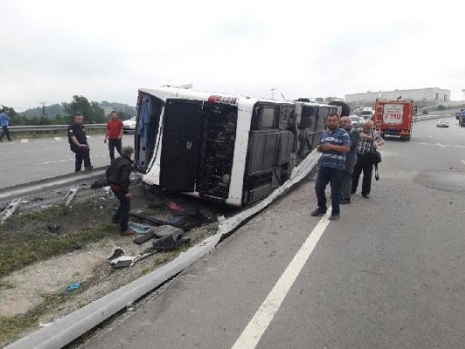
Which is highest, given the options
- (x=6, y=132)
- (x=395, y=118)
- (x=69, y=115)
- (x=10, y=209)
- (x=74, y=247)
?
(x=395, y=118)

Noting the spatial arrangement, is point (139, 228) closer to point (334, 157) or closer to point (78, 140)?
point (334, 157)

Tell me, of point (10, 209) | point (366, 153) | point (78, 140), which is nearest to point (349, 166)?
point (366, 153)

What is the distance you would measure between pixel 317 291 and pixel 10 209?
4.49 meters

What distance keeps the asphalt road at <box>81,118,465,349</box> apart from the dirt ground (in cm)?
77

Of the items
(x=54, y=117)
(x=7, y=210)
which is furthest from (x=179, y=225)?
(x=54, y=117)

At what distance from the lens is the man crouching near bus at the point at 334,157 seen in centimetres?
675

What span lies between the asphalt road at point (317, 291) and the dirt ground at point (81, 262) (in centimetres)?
77

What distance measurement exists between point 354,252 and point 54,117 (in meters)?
28.8

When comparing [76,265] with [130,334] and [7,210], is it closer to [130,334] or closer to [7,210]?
[7,210]

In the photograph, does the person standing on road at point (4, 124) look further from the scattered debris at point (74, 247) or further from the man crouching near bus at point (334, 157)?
the man crouching near bus at point (334, 157)

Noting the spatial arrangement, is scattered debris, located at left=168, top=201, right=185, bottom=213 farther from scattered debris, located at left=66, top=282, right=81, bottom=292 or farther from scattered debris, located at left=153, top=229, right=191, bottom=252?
scattered debris, located at left=66, top=282, right=81, bottom=292

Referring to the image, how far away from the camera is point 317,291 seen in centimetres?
425

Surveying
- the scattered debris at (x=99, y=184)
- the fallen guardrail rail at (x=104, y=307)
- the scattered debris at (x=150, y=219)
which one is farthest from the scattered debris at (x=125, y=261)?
the scattered debris at (x=99, y=184)

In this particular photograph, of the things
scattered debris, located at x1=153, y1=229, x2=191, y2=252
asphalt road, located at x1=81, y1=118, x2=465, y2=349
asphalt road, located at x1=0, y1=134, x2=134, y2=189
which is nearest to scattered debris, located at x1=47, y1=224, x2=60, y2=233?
scattered debris, located at x1=153, y1=229, x2=191, y2=252
